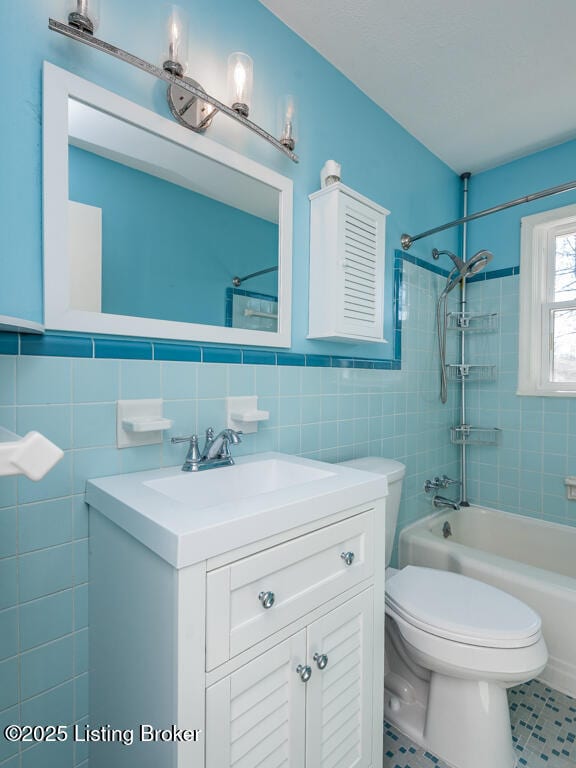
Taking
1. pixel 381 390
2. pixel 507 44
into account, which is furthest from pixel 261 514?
pixel 507 44

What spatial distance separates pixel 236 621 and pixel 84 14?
53.4 inches

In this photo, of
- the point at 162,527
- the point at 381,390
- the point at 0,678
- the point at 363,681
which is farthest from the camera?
the point at 381,390

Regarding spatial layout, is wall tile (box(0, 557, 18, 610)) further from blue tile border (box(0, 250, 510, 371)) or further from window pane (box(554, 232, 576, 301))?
window pane (box(554, 232, 576, 301))

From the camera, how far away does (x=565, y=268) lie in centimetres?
223

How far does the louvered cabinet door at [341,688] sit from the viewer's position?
90 centimetres

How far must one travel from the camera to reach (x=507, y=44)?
1557mm

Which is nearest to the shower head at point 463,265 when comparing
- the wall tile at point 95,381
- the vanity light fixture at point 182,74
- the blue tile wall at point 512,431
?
the blue tile wall at point 512,431

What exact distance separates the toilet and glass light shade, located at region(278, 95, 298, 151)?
159cm

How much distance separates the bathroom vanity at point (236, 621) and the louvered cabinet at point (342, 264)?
2.10 feet

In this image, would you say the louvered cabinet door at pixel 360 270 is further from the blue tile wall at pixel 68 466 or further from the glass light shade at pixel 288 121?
the blue tile wall at pixel 68 466

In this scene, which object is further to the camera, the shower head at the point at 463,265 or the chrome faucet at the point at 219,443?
the shower head at the point at 463,265

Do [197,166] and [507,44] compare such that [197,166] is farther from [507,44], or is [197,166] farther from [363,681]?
[363,681]

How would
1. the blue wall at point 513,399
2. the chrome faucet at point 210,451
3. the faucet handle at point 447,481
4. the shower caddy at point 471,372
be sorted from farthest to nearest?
the shower caddy at point 471,372
the faucet handle at point 447,481
the blue wall at point 513,399
the chrome faucet at point 210,451

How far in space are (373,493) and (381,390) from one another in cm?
95
